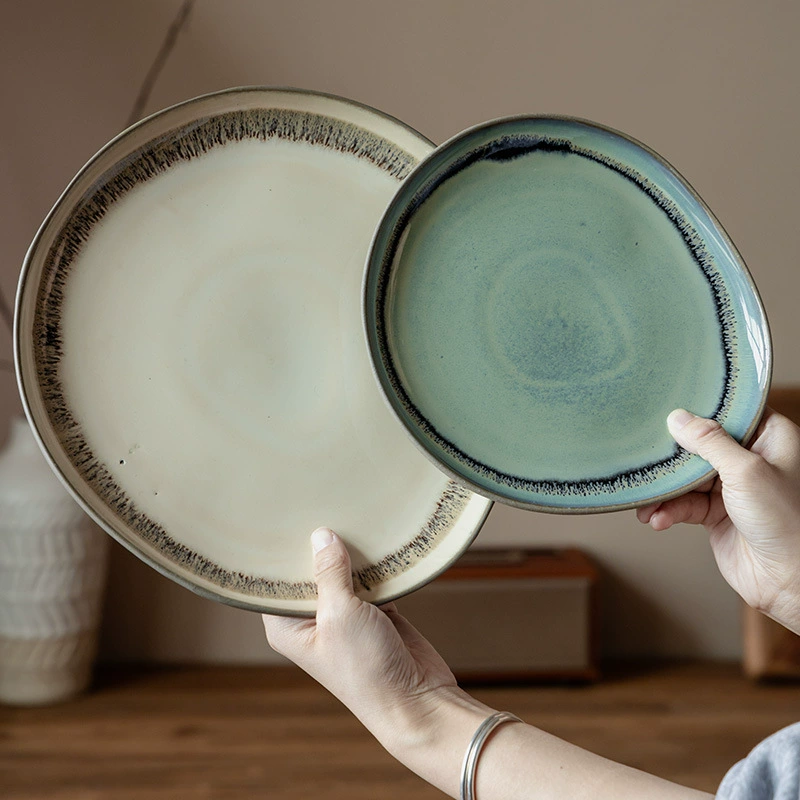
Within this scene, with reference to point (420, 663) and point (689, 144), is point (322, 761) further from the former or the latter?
point (689, 144)

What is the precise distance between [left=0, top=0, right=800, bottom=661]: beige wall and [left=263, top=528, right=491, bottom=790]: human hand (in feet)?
5.88

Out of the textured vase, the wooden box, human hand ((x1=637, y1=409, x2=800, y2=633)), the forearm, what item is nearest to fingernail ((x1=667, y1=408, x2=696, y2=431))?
human hand ((x1=637, y1=409, x2=800, y2=633))

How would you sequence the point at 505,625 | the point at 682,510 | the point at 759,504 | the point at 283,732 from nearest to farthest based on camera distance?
the point at 759,504 → the point at 682,510 → the point at 283,732 → the point at 505,625

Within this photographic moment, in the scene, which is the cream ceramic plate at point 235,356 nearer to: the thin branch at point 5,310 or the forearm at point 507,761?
the forearm at point 507,761

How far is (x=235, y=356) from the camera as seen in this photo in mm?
895

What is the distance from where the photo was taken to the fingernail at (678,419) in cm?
84

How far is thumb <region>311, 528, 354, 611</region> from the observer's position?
84 cm

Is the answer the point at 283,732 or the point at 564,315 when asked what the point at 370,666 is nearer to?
the point at 564,315

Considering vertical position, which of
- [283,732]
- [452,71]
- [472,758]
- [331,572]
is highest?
[452,71]

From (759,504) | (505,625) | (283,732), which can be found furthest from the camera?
(505,625)

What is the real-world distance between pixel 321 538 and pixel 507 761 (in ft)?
Result: 0.88

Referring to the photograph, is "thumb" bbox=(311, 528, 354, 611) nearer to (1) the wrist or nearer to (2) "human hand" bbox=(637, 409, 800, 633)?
(1) the wrist

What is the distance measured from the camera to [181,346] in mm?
879

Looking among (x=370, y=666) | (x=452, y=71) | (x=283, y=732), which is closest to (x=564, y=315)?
(x=370, y=666)
